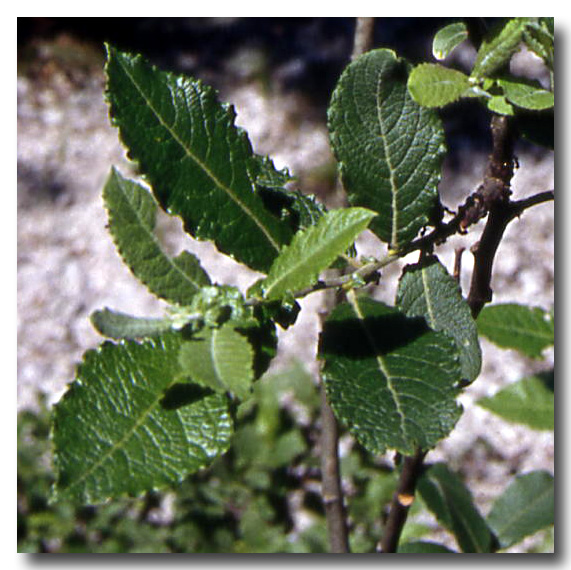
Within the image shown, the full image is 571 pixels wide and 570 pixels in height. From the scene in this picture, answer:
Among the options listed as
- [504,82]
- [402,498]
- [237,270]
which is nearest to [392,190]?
[504,82]

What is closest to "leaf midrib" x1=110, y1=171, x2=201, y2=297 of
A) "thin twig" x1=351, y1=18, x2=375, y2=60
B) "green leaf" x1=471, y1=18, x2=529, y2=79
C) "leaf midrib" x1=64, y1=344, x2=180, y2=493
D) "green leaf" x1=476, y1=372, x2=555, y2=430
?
"leaf midrib" x1=64, y1=344, x2=180, y2=493

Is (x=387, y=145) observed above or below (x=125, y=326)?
above

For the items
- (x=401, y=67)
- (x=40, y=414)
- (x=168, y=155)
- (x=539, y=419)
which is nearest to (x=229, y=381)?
(x=168, y=155)

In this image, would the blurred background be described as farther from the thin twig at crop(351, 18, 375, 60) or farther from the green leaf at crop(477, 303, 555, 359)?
the thin twig at crop(351, 18, 375, 60)

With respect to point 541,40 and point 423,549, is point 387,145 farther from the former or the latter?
point 423,549

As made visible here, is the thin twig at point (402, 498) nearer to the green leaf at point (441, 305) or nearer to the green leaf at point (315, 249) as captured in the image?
the green leaf at point (441, 305)

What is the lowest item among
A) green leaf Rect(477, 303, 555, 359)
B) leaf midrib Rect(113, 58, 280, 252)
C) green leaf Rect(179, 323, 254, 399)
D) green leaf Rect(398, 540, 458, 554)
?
green leaf Rect(398, 540, 458, 554)
